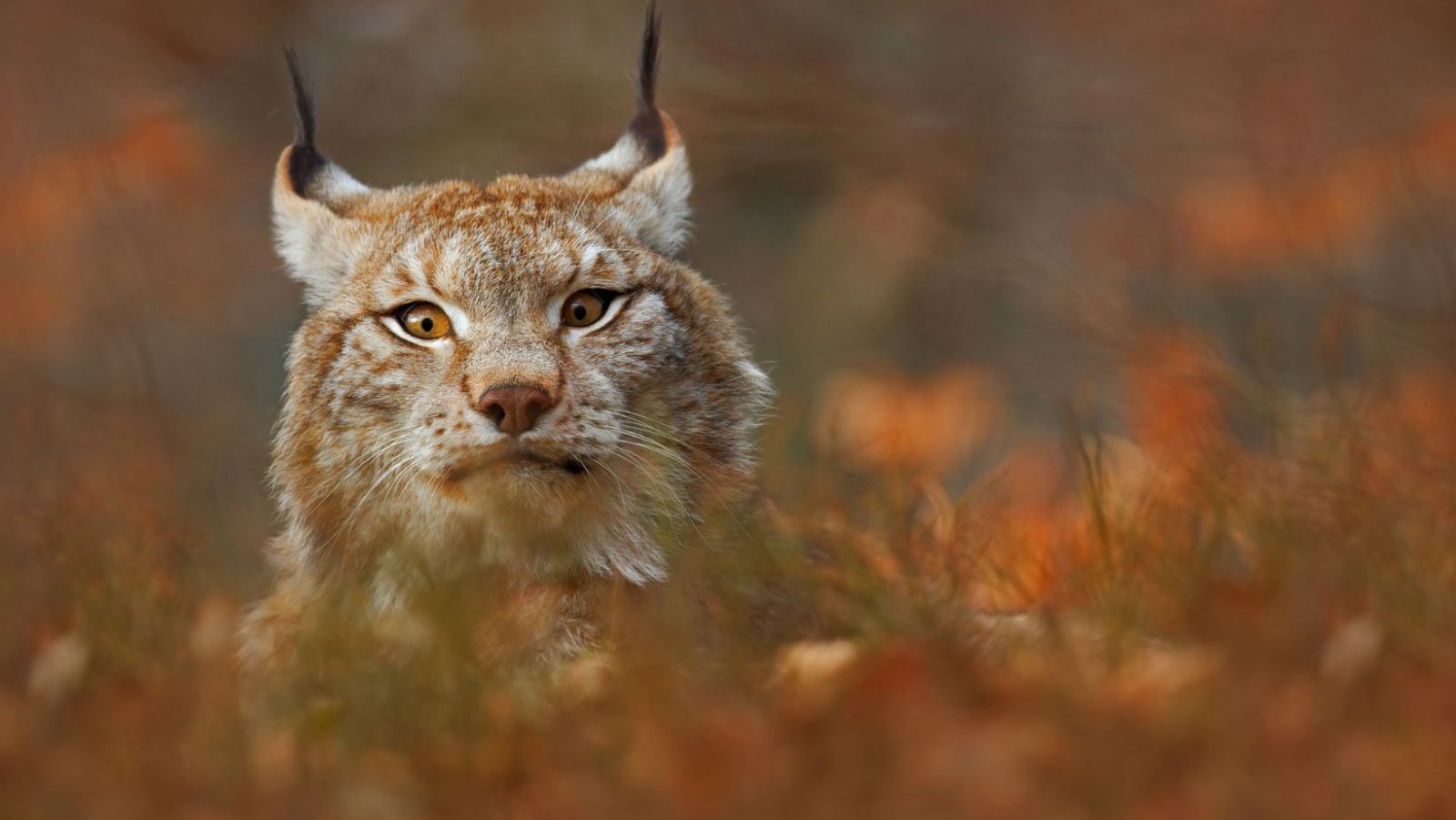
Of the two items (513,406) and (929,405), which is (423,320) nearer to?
(513,406)

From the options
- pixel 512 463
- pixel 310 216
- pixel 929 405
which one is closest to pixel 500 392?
pixel 512 463

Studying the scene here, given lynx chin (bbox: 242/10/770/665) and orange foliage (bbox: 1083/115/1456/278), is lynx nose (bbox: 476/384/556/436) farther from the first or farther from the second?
orange foliage (bbox: 1083/115/1456/278)

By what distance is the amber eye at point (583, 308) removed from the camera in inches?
166

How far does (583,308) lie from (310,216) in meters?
0.92

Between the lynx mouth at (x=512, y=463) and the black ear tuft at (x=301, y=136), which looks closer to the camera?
the lynx mouth at (x=512, y=463)

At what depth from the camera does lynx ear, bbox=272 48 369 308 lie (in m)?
4.48

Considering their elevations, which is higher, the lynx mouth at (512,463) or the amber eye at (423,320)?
the amber eye at (423,320)

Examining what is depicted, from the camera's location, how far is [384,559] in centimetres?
396

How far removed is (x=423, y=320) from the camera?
4188mm

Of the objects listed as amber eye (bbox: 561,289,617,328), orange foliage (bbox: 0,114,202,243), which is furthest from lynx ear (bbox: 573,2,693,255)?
orange foliage (bbox: 0,114,202,243)

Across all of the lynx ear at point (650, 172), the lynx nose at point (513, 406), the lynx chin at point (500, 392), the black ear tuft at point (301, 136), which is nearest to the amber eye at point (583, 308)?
the lynx chin at point (500, 392)

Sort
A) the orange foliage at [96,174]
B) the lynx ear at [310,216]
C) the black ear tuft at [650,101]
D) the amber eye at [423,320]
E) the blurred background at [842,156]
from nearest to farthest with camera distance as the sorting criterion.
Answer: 1. the amber eye at [423,320]
2. the lynx ear at [310,216]
3. the black ear tuft at [650,101]
4. the blurred background at [842,156]
5. the orange foliage at [96,174]

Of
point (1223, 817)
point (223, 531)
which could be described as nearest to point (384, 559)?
point (223, 531)

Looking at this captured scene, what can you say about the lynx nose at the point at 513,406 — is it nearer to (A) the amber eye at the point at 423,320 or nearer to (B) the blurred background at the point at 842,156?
(A) the amber eye at the point at 423,320
